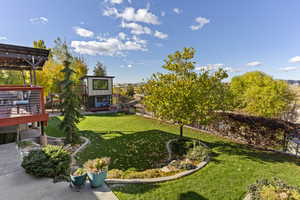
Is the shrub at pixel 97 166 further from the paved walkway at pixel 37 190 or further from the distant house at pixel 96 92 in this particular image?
the distant house at pixel 96 92

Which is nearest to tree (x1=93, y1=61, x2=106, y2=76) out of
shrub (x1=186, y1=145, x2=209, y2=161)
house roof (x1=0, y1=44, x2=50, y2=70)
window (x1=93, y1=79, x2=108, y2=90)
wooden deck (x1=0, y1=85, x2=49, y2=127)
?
window (x1=93, y1=79, x2=108, y2=90)

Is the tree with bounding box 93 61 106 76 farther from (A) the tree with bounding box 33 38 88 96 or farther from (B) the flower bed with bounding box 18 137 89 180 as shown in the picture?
(B) the flower bed with bounding box 18 137 89 180

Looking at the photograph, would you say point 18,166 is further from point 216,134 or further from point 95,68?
point 95,68

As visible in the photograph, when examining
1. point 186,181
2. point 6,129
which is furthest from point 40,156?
point 6,129

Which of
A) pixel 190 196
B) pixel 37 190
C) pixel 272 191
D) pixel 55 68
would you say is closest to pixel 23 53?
pixel 37 190

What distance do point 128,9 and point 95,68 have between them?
80.6ft

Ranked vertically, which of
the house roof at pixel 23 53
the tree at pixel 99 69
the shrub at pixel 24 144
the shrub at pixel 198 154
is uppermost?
the tree at pixel 99 69

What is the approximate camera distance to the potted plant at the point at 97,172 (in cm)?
338

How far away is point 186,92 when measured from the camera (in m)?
5.94

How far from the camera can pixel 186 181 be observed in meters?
3.97

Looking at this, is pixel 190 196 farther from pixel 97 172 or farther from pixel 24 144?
pixel 24 144

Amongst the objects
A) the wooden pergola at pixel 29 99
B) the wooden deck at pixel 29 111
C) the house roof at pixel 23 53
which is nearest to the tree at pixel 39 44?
the house roof at pixel 23 53

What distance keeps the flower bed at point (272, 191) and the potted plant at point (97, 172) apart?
3664 millimetres

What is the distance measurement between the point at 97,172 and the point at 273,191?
4076 millimetres
